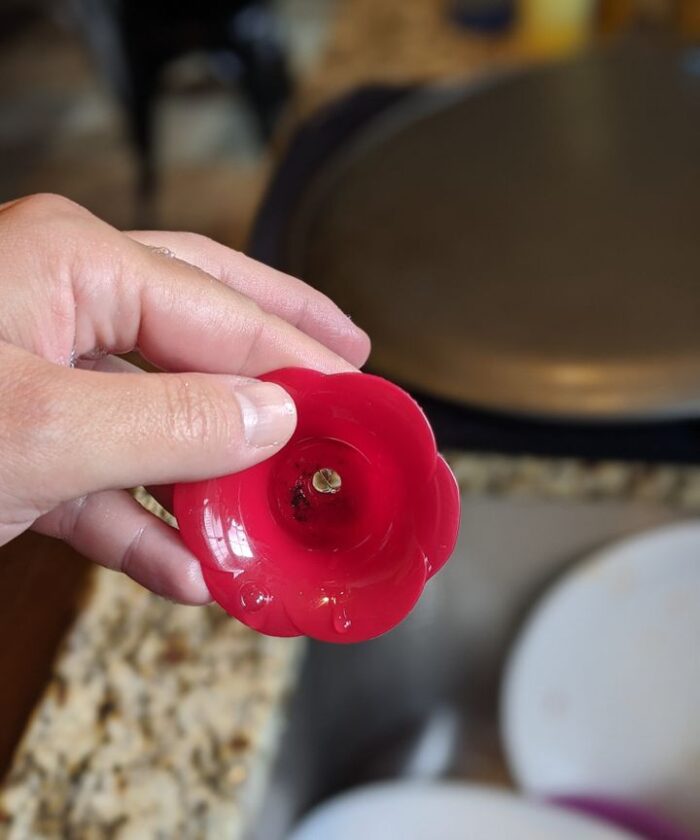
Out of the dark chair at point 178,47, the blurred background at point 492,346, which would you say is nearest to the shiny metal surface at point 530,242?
the blurred background at point 492,346

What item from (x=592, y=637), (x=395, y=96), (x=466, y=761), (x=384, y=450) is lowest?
(x=466, y=761)

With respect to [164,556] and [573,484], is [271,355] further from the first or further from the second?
[573,484]

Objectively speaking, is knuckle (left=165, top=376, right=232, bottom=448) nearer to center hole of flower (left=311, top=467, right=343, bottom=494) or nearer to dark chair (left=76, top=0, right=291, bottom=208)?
center hole of flower (left=311, top=467, right=343, bottom=494)

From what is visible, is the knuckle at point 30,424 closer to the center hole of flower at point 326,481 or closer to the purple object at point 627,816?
the center hole of flower at point 326,481

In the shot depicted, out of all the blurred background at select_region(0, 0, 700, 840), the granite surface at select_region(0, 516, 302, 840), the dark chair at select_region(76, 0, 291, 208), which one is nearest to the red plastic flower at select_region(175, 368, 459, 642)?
the blurred background at select_region(0, 0, 700, 840)

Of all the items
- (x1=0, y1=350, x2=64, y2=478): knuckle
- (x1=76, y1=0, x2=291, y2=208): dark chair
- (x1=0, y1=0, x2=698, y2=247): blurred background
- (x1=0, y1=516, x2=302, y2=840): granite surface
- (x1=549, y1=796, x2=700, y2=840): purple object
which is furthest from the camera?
(x1=76, y1=0, x2=291, y2=208): dark chair

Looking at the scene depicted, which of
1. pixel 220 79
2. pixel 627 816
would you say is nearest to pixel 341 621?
pixel 627 816

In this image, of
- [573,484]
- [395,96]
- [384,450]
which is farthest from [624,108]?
[384,450]
